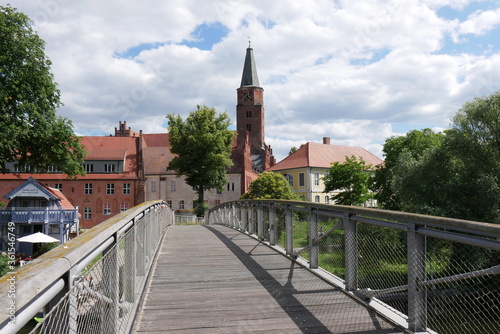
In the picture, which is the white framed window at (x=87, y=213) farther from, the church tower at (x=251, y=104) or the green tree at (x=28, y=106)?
the church tower at (x=251, y=104)

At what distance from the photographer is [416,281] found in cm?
437

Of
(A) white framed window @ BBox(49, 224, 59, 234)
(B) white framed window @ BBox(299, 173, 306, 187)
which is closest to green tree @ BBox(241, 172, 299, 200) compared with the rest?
(A) white framed window @ BBox(49, 224, 59, 234)

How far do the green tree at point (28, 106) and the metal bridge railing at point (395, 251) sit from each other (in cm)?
2101

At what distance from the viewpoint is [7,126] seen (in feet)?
83.0

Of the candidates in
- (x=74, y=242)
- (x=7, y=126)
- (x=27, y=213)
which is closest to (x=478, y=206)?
(x=74, y=242)

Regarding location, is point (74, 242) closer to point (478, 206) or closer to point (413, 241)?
point (413, 241)

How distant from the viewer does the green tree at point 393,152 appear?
39.4m

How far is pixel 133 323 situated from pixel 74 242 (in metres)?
2.18

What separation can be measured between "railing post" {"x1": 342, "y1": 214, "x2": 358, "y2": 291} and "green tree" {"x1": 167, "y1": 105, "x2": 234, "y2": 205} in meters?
39.2

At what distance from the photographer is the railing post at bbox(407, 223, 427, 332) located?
4.28 metres

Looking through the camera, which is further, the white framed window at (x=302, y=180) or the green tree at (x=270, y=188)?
the white framed window at (x=302, y=180)

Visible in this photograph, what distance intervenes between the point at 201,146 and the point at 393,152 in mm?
18842

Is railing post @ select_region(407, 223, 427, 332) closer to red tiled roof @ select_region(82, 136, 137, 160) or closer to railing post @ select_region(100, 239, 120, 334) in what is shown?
railing post @ select_region(100, 239, 120, 334)

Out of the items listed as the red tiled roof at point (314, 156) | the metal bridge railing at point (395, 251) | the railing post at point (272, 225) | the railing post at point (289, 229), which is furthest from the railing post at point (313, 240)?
the red tiled roof at point (314, 156)
